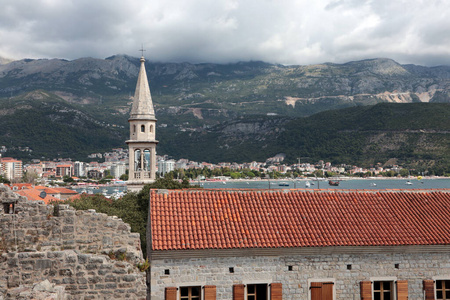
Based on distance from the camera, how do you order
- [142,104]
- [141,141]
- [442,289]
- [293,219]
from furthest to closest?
[142,104]
[141,141]
[293,219]
[442,289]

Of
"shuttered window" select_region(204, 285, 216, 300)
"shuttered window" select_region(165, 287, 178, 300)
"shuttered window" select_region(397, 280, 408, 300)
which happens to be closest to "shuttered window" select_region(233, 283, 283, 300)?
"shuttered window" select_region(204, 285, 216, 300)

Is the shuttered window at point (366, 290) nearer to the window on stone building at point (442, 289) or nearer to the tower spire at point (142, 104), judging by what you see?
the window on stone building at point (442, 289)

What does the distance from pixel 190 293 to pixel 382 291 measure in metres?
6.00

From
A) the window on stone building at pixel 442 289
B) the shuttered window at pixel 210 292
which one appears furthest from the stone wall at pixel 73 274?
the window on stone building at pixel 442 289

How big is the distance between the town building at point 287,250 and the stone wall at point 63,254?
1.19m

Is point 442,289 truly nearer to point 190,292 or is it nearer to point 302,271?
point 302,271

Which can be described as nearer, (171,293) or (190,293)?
(171,293)

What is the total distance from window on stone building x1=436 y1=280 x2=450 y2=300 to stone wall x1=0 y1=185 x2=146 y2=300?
930 centimetres

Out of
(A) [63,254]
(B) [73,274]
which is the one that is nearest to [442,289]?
(B) [73,274]

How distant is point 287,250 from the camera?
14.2m

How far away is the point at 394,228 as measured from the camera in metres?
15.0

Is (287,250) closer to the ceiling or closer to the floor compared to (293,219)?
closer to the floor

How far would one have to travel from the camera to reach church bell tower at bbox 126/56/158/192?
39094 millimetres

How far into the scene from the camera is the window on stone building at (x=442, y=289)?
14.8 meters
